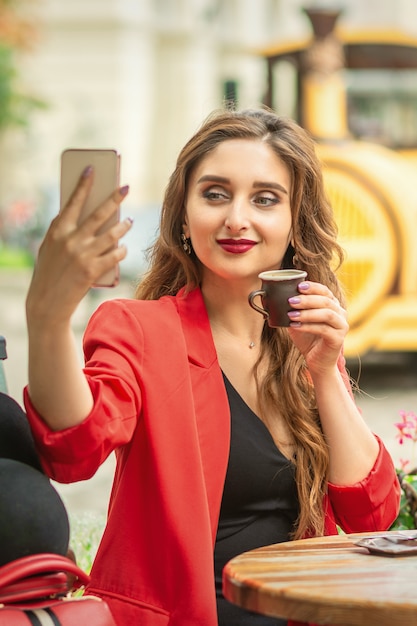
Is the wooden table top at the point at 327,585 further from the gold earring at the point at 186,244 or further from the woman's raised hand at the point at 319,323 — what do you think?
the gold earring at the point at 186,244

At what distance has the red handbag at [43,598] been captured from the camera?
1677 mm

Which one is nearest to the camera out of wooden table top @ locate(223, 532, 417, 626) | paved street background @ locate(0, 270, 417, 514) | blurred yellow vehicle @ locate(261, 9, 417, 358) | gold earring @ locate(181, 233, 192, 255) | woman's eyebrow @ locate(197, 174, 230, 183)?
wooden table top @ locate(223, 532, 417, 626)

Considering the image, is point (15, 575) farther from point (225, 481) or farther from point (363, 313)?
point (363, 313)

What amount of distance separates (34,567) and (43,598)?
6 centimetres

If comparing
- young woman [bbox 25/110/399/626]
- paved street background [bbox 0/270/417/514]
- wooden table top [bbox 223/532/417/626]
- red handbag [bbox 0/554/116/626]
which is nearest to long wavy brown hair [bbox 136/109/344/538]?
young woman [bbox 25/110/399/626]

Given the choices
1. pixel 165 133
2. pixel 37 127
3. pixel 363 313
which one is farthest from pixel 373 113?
pixel 165 133

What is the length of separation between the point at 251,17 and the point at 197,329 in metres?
37.4

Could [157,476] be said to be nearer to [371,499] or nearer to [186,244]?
[371,499]

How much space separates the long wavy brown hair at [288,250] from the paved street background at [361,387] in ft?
3.48

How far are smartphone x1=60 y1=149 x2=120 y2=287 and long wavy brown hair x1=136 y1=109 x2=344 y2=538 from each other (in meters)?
0.69

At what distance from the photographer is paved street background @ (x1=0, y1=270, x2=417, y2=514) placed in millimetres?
5545

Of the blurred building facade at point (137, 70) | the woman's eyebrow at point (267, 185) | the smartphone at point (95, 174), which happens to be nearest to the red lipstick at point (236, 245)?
the woman's eyebrow at point (267, 185)

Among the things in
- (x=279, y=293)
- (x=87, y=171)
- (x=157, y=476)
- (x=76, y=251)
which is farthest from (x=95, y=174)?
(x=157, y=476)

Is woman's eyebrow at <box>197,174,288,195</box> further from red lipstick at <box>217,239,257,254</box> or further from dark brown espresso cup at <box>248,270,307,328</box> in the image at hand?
dark brown espresso cup at <box>248,270,307,328</box>
